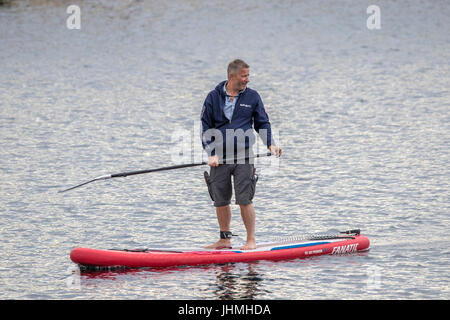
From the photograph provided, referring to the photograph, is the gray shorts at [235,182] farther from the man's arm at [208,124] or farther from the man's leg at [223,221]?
the man's arm at [208,124]

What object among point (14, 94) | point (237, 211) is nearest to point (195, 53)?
point (14, 94)

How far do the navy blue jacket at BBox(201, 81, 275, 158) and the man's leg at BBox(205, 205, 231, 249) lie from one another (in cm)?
66

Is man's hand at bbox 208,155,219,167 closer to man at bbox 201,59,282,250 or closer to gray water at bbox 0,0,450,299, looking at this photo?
man at bbox 201,59,282,250

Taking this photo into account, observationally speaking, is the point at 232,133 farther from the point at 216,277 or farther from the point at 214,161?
the point at 216,277

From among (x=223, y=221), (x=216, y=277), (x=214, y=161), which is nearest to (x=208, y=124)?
(x=214, y=161)

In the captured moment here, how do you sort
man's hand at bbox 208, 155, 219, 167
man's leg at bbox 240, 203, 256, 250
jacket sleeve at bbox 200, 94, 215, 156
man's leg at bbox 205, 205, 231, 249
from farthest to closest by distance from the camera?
1. man's leg at bbox 205, 205, 231, 249
2. man's leg at bbox 240, 203, 256, 250
3. jacket sleeve at bbox 200, 94, 215, 156
4. man's hand at bbox 208, 155, 219, 167

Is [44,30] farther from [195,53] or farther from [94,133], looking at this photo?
[94,133]

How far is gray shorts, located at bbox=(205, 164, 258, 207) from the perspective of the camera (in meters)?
9.72

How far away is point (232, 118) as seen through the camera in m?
9.66

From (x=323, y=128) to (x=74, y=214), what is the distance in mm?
7662

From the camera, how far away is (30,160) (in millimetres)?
15844

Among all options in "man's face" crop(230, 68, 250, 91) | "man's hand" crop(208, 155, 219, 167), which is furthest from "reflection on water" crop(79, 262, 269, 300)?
"man's face" crop(230, 68, 250, 91)

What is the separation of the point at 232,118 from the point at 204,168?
558 cm

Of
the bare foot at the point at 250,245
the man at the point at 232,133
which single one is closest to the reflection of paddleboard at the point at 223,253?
the bare foot at the point at 250,245
